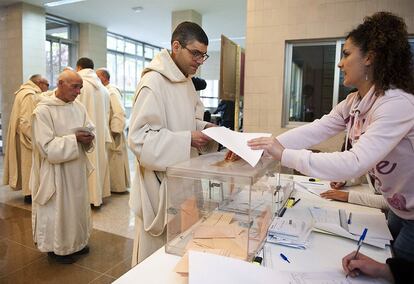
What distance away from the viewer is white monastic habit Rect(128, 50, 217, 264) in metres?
1.47

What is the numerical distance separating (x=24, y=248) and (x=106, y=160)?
1557mm

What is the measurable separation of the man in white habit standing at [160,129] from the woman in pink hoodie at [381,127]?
1.30 ft

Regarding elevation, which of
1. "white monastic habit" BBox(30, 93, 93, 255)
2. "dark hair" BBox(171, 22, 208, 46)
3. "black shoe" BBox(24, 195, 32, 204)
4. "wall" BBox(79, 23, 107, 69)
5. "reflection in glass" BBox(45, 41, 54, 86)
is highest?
"wall" BBox(79, 23, 107, 69)

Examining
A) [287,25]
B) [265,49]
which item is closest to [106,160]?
[265,49]

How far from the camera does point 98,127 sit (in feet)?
13.6

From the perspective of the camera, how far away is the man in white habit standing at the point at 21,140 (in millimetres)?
4142

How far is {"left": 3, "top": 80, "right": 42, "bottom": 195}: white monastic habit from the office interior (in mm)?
259

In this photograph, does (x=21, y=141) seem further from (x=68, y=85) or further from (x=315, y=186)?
(x=315, y=186)

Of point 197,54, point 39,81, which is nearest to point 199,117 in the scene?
point 197,54

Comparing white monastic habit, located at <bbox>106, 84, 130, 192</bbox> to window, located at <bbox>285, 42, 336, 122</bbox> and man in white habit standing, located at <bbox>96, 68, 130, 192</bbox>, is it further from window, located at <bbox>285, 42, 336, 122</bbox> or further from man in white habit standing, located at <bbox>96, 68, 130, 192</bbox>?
window, located at <bbox>285, 42, 336, 122</bbox>

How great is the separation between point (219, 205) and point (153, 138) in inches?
16.2

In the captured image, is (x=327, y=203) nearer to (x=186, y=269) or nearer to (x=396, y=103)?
(x=396, y=103)

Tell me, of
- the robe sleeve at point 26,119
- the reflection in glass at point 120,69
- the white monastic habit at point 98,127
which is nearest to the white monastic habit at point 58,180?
the white monastic habit at point 98,127

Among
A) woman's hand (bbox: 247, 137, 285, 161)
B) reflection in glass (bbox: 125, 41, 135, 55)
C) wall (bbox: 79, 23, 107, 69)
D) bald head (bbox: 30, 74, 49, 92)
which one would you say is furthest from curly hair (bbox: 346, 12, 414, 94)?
reflection in glass (bbox: 125, 41, 135, 55)
